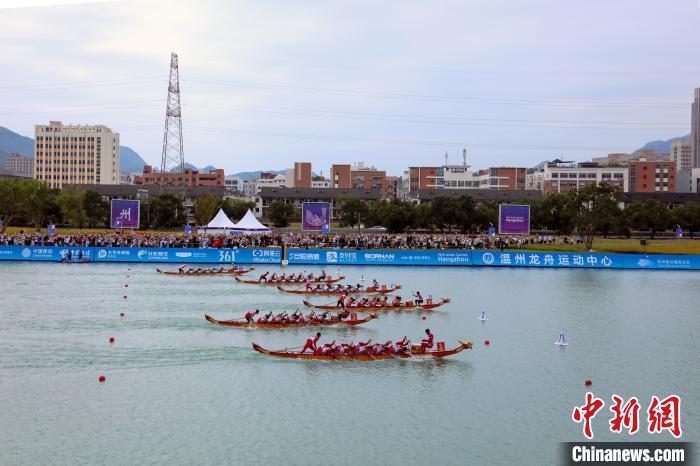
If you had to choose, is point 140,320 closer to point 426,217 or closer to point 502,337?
point 502,337

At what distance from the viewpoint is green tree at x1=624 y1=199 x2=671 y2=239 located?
8906 cm

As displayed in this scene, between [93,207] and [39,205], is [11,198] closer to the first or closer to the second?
[39,205]

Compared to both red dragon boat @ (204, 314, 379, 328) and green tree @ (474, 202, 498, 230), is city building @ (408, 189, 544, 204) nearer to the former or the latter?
green tree @ (474, 202, 498, 230)

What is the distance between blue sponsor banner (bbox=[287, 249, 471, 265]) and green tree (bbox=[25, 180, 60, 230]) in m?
36.0

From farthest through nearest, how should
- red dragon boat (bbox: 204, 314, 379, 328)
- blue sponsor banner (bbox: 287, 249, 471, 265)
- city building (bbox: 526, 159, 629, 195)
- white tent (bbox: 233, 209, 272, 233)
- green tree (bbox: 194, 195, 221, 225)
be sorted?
city building (bbox: 526, 159, 629, 195), green tree (bbox: 194, 195, 221, 225), white tent (bbox: 233, 209, 272, 233), blue sponsor banner (bbox: 287, 249, 471, 265), red dragon boat (bbox: 204, 314, 379, 328)

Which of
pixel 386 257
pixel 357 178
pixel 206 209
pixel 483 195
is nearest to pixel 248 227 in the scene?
pixel 386 257

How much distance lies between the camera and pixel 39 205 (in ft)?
270

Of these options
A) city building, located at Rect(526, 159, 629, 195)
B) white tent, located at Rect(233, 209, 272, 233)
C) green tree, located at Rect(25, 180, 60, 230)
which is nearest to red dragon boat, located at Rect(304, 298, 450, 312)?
white tent, located at Rect(233, 209, 272, 233)

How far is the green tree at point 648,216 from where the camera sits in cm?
8906

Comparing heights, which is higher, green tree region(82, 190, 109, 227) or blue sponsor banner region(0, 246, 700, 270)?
green tree region(82, 190, 109, 227)

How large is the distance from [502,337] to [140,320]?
54.2 ft

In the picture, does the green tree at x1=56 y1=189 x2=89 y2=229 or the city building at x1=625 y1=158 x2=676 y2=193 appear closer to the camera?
the green tree at x1=56 y1=189 x2=89 y2=229

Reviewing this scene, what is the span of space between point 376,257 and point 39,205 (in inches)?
1646

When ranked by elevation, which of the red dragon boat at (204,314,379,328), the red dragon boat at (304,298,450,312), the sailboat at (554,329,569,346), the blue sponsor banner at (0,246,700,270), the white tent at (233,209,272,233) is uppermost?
the white tent at (233,209,272,233)
